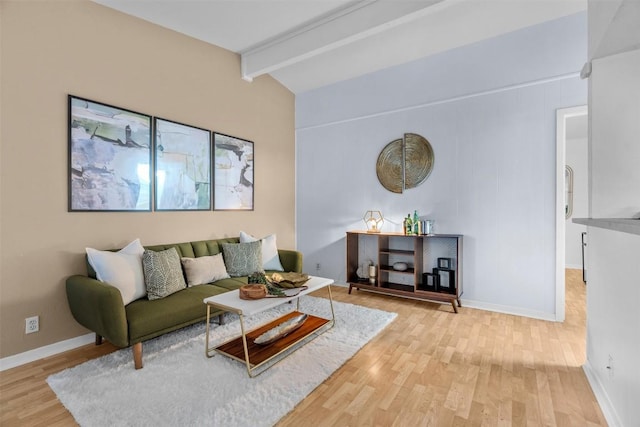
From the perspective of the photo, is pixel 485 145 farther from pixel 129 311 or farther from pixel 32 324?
pixel 32 324

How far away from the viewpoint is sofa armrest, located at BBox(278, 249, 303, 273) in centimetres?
400

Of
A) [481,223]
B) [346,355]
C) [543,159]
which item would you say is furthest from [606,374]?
[543,159]

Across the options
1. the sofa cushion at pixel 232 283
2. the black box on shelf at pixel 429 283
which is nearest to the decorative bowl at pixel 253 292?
the sofa cushion at pixel 232 283

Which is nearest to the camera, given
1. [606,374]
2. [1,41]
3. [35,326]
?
[606,374]

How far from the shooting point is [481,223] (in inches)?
145

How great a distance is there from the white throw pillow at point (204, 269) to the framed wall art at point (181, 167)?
739 mm

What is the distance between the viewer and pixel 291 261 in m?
4.04

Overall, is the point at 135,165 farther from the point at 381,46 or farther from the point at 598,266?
the point at 598,266

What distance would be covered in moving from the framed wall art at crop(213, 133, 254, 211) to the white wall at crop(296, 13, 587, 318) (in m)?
1.41

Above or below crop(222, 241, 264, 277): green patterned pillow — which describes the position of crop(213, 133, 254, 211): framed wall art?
above

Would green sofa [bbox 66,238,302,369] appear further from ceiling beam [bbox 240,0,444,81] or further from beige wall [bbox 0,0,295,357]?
ceiling beam [bbox 240,0,444,81]

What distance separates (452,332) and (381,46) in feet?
11.3

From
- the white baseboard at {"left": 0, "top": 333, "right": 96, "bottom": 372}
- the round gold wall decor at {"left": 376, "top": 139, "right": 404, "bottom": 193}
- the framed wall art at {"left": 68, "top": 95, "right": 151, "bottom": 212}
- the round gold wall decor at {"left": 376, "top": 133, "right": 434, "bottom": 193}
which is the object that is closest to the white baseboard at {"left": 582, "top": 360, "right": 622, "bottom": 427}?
the round gold wall decor at {"left": 376, "top": 133, "right": 434, "bottom": 193}

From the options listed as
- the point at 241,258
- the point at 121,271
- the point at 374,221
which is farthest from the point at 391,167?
the point at 121,271
